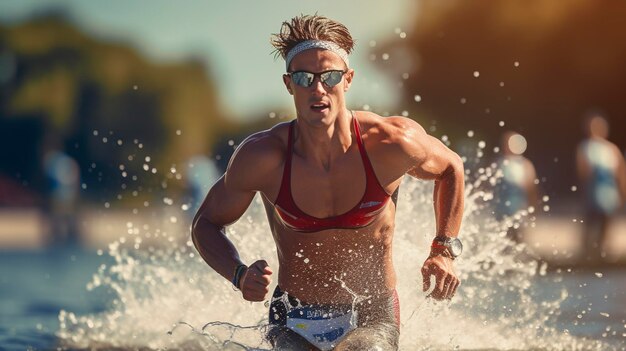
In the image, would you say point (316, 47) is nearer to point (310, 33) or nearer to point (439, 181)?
point (310, 33)

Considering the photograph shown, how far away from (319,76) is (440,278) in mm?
1068

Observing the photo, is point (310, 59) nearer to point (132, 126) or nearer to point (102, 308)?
point (102, 308)

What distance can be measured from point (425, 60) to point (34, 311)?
86.9ft

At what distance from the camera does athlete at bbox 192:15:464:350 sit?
5523 millimetres

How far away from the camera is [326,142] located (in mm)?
5551

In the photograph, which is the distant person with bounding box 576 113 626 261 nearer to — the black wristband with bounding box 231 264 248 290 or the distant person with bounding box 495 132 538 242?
the distant person with bounding box 495 132 538 242

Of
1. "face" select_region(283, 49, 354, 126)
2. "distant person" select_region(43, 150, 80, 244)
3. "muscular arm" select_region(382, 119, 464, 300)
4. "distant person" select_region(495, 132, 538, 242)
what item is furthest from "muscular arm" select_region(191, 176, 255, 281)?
"distant person" select_region(43, 150, 80, 244)

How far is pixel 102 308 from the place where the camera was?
11.3 m

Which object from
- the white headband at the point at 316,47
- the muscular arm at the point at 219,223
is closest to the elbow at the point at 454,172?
the white headband at the point at 316,47

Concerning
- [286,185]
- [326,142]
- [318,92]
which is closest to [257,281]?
[286,185]

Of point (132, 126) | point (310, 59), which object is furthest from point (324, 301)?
point (132, 126)

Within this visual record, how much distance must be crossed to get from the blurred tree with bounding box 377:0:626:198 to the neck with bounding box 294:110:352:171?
28.4 m

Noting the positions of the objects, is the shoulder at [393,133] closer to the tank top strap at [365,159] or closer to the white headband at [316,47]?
the tank top strap at [365,159]

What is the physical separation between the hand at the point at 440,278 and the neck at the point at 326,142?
65 centimetres
